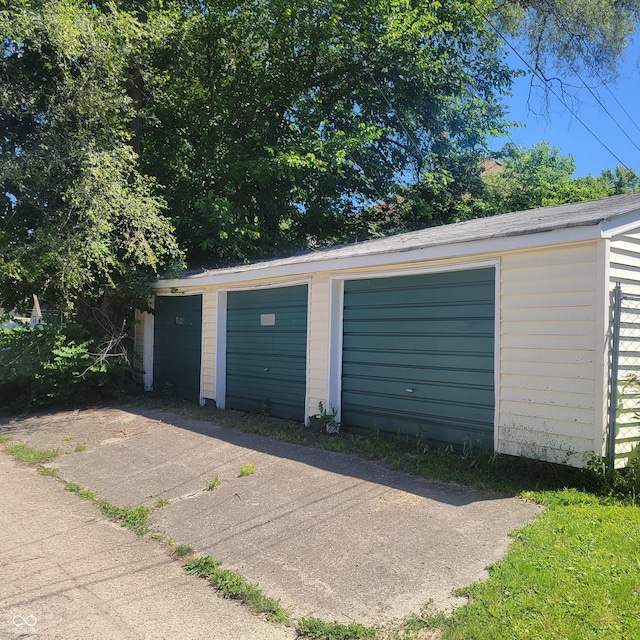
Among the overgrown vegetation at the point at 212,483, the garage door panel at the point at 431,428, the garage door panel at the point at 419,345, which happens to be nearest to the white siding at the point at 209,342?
the garage door panel at the point at 419,345

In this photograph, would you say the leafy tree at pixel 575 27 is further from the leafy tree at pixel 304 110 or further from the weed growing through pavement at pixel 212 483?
the weed growing through pavement at pixel 212 483

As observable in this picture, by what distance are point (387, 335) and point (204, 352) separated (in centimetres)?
442

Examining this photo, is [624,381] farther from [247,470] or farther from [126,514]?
[126,514]

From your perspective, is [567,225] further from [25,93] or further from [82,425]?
[25,93]

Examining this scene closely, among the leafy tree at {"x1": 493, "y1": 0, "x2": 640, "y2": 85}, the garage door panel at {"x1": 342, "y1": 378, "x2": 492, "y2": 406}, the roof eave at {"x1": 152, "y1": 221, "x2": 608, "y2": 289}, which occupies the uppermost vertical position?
the leafy tree at {"x1": 493, "y1": 0, "x2": 640, "y2": 85}

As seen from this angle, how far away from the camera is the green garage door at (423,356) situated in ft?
19.6

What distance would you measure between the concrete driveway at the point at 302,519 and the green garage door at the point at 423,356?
979 millimetres

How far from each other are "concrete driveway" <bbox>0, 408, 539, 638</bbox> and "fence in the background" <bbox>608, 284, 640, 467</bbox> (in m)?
1.17

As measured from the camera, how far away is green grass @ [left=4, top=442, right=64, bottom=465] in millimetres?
6949

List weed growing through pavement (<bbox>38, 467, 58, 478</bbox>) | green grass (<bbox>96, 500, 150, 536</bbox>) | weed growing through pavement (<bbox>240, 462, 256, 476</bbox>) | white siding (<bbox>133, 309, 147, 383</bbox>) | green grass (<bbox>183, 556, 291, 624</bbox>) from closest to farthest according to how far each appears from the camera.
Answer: green grass (<bbox>183, 556, 291, 624</bbox>)
green grass (<bbox>96, 500, 150, 536</bbox>)
weed growing through pavement (<bbox>240, 462, 256, 476</bbox>)
weed growing through pavement (<bbox>38, 467, 58, 478</bbox>)
white siding (<bbox>133, 309, 147, 383</bbox>)

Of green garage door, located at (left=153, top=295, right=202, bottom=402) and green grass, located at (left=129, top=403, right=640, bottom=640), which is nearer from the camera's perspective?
green grass, located at (left=129, top=403, right=640, bottom=640)

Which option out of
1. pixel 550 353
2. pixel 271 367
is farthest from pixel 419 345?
pixel 271 367

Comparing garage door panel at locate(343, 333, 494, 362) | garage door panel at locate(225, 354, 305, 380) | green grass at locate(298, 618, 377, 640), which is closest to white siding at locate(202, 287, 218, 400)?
garage door panel at locate(225, 354, 305, 380)

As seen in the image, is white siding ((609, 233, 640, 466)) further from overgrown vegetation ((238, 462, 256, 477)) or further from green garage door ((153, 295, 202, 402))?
green garage door ((153, 295, 202, 402))
